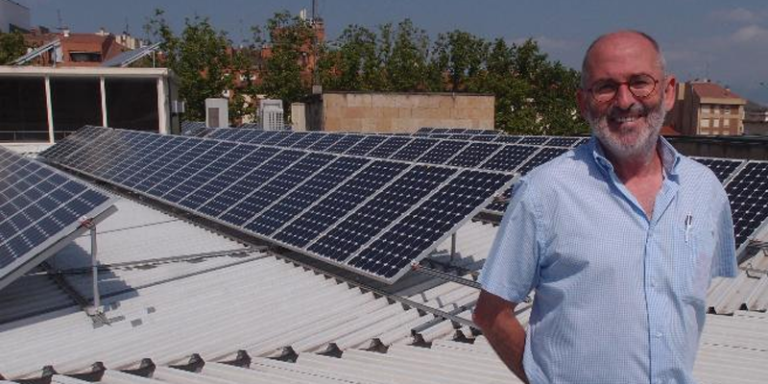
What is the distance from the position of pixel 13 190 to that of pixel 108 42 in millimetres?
92071

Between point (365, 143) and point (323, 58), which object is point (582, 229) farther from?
point (323, 58)

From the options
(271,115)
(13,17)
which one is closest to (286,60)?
(271,115)

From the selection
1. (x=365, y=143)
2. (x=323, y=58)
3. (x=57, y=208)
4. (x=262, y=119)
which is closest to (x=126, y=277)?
(x=57, y=208)

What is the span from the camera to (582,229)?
2.78 meters

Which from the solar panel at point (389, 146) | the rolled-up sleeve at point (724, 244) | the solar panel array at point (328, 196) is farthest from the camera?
the solar panel at point (389, 146)

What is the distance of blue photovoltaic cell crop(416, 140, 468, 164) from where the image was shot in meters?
17.2

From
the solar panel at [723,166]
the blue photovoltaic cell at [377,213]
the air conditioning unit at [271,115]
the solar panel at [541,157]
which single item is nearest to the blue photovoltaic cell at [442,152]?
the solar panel at [541,157]

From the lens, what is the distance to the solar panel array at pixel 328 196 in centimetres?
845

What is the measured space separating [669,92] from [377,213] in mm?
6580

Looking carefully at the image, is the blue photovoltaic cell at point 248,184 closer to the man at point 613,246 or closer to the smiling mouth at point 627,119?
the man at point 613,246

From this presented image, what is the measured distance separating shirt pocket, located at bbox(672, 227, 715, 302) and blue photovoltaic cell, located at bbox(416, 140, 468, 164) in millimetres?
13943

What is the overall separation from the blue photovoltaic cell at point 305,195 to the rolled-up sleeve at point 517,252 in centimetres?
770

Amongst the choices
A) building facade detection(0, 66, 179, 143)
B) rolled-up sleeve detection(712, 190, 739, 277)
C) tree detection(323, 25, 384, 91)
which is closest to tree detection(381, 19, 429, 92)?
tree detection(323, 25, 384, 91)

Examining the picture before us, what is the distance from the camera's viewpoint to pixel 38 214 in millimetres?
8344
